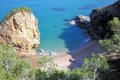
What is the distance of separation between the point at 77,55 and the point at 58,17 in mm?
31230

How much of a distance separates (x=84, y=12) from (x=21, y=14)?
3732 centimetres

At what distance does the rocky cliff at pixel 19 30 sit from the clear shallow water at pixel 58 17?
796cm

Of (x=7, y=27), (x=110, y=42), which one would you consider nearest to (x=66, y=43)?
(x=7, y=27)

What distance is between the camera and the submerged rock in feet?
266


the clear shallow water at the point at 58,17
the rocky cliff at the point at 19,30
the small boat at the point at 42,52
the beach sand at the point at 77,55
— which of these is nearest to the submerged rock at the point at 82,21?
the clear shallow water at the point at 58,17

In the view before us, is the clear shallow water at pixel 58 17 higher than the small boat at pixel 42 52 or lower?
higher

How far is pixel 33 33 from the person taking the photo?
2466 inches

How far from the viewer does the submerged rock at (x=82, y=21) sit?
80938 mm

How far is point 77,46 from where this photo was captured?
69188 mm

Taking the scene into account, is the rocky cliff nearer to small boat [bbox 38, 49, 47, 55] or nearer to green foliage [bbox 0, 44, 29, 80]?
small boat [bbox 38, 49, 47, 55]

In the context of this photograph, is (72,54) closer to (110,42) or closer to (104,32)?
(104,32)


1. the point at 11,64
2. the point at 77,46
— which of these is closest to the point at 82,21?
the point at 77,46

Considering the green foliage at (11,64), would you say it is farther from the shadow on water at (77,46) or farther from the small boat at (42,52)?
the small boat at (42,52)

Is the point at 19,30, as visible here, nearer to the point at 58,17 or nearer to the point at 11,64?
the point at 11,64
